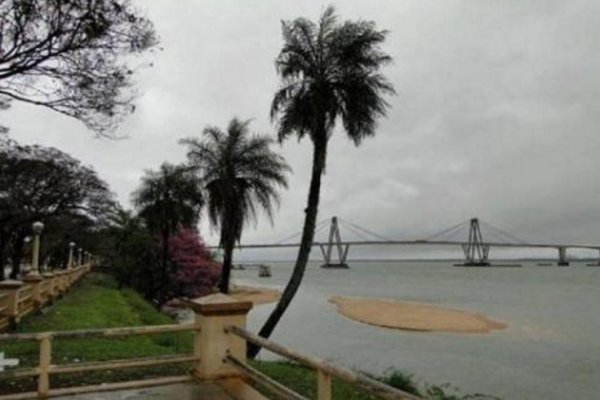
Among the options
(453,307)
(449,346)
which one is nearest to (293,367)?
(449,346)

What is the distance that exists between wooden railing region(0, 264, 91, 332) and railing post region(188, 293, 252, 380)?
11015 millimetres

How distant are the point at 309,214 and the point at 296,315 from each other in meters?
27.9

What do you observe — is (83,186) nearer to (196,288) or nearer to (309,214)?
(196,288)

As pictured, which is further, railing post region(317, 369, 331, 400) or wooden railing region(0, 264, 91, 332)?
wooden railing region(0, 264, 91, 332)

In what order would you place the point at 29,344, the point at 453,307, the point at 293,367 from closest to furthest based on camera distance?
the point at 29,344
the point at 293,367
the point at 453,307

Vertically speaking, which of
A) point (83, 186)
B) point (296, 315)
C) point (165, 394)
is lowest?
point (296, 315)

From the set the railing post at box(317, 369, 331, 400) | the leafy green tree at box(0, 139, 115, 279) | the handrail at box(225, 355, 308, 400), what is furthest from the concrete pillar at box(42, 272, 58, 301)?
the railing post at box(317, 369, 331, 400)

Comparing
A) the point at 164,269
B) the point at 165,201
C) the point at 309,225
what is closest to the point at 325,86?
the point at 309,225

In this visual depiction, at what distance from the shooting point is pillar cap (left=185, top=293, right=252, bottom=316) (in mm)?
7805

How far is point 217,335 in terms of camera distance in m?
7.87

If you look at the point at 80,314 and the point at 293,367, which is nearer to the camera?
the point at 293,367

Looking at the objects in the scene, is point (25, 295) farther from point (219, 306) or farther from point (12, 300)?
point (219, 306)

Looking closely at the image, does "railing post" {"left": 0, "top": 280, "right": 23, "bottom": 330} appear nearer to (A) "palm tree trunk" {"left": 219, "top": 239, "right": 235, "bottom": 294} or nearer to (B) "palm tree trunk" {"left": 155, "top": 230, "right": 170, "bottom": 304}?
(A) "palm tree trunk" {"left": 219, "top": 239, "right": 235, "bottom": 294}

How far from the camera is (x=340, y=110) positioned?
20.1 meters
